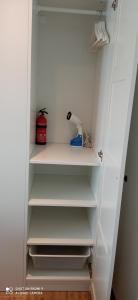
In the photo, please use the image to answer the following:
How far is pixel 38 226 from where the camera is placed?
200 centimetres

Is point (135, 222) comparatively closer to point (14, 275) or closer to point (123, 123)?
point (123, 123)

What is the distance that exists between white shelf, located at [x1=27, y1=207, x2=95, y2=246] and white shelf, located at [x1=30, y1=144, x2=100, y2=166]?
0.59 metres

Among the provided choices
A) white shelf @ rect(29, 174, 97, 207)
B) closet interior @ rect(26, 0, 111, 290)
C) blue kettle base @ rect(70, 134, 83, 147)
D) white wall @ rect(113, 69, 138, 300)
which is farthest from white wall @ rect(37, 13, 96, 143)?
white wall @ rect(113, 69, 138, 300)

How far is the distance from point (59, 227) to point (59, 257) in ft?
0.72

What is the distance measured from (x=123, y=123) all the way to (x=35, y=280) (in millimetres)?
1444

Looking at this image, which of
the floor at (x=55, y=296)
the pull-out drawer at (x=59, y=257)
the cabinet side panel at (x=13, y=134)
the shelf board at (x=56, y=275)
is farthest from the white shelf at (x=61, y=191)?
the floor at (x=55, y=296)

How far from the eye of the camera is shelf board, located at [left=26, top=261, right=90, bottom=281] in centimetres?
191

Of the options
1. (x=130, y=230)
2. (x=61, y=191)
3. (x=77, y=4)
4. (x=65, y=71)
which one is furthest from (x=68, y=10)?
(x=130, y=230)

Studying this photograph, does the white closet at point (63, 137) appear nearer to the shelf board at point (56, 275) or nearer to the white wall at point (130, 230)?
the shelf board at point (56, 275)

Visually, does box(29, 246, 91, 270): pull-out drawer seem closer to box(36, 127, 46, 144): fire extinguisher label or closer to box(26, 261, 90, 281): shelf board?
box(26, 261, 90, 281): shelf board

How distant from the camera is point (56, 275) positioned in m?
1.93

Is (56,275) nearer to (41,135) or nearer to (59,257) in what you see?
(59,257)

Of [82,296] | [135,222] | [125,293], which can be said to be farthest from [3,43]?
[82,296]

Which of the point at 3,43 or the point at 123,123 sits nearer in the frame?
the point at 123,123
